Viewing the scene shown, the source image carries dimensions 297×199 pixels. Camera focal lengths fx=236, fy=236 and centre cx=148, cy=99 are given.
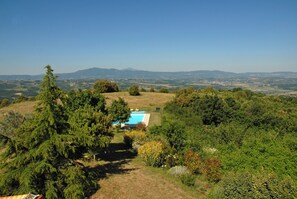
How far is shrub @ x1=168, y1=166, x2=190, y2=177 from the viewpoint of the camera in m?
13.7

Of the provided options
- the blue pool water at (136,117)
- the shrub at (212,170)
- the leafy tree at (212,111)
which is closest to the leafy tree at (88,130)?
the shrub at (212,170)

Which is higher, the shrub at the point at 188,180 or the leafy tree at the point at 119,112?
the leafy tree at the point at 119,112

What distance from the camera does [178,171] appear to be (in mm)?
13812

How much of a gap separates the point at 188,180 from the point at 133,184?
296cm

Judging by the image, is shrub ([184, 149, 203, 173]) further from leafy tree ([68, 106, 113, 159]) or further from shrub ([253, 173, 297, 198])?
shrub ([253, 173, 297, 198])

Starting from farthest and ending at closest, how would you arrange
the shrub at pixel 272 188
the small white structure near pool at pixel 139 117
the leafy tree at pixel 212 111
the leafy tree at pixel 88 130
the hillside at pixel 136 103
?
the hillside at pixel 136 103 < the small white structure near pool at pixel 139 117 < the leafy tree at pixel 212 111 < the leafy tree at pixel 88 130 < the shrub at pixel 272 188

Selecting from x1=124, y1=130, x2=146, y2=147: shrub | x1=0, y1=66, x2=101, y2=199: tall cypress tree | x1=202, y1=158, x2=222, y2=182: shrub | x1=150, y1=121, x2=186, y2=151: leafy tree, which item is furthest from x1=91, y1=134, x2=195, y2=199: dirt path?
x1=124, y1=130, x2=146, y2=147: shrub

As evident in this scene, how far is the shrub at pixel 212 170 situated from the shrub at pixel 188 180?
2.90 ft

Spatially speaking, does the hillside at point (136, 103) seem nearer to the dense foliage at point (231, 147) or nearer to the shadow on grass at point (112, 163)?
the dense foliage at point (231, 147)

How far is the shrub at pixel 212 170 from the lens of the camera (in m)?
13.0

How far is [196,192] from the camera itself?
38.9 ft

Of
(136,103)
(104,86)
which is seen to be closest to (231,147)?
(136,103)

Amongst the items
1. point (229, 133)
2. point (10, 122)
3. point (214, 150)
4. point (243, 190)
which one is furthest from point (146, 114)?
point (243, 190)

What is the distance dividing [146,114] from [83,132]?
2551cm
